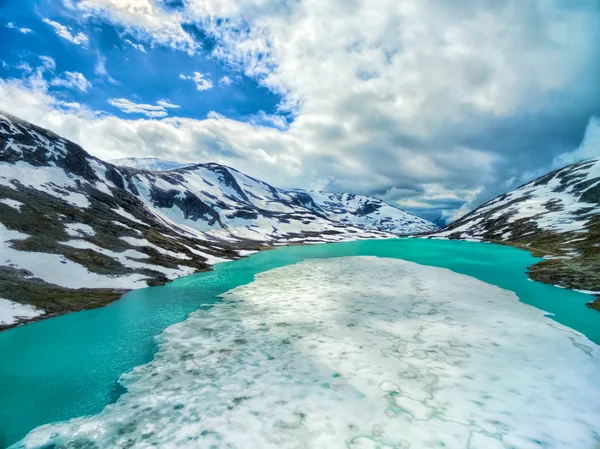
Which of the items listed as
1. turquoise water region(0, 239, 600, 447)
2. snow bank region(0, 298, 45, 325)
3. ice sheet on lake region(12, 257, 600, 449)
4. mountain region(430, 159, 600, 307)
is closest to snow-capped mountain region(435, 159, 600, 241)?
mountain region(430, 159, 600, 307)

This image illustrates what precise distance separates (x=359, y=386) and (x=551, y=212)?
175 meters

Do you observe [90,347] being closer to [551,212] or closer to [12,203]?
[12,203]

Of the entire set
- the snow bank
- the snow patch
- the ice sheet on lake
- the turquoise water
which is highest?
the snow patch

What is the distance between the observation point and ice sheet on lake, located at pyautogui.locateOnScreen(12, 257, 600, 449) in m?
13.3

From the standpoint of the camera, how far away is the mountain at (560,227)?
50.3m

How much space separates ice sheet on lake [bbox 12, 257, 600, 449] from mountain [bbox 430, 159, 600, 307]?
28.0 metres

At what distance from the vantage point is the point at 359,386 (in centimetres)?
1695

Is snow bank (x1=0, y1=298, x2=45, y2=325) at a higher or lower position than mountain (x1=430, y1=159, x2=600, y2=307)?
lower

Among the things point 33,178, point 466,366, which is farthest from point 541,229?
point 33,178

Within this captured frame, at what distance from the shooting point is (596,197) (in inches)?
5719

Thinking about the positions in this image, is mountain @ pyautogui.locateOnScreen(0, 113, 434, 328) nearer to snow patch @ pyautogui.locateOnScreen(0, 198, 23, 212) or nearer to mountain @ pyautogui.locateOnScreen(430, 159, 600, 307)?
snow patch @ pyautogui.locateOnScreen(0, 198, 23, 212)

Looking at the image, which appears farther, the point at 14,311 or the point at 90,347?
the point at 14,311

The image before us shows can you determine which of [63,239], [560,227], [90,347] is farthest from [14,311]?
[560,227]

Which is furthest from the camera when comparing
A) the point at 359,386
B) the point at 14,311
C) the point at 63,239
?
the point at 63,239
